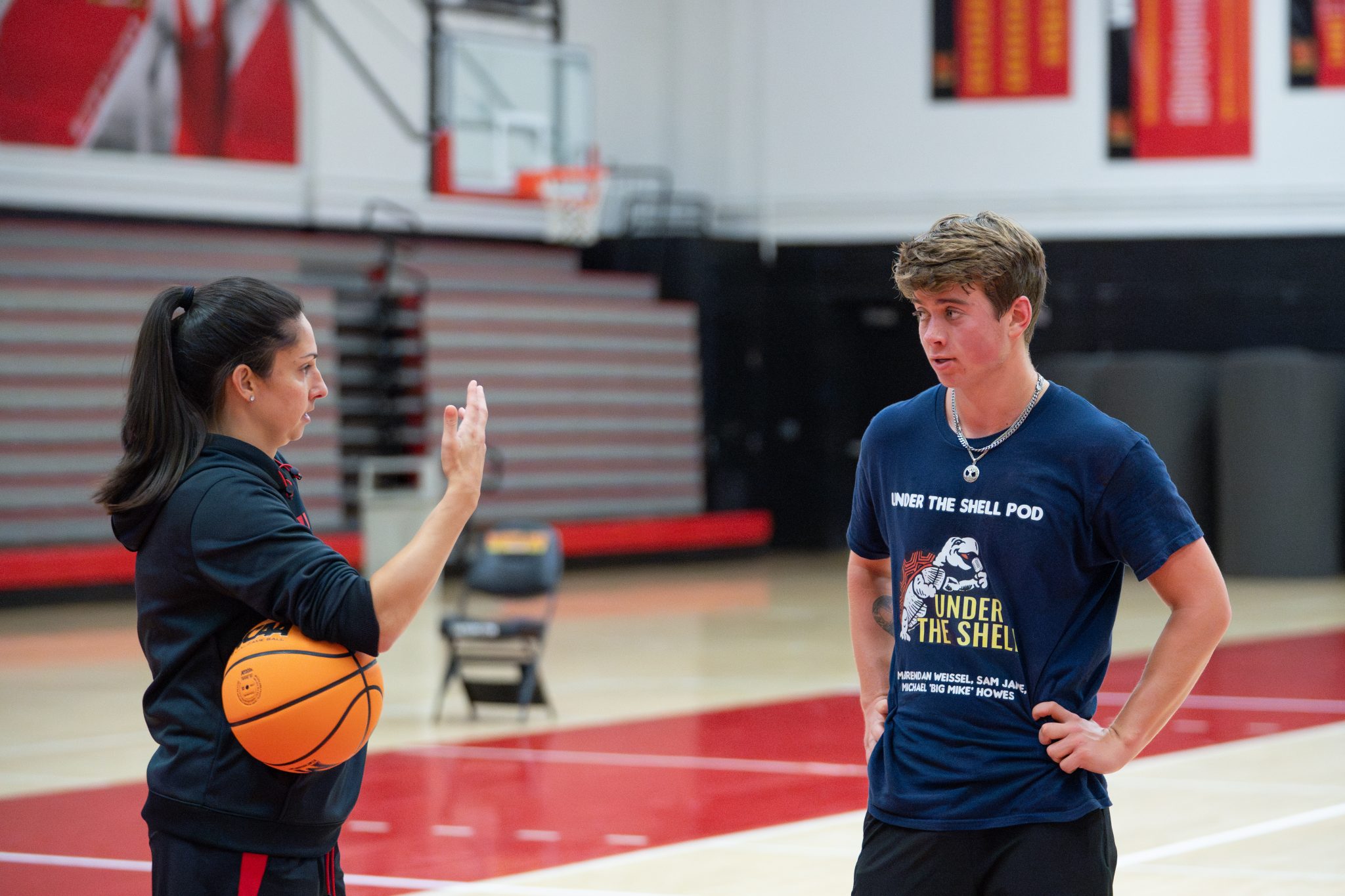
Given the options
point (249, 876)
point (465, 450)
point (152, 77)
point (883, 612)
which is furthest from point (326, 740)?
point (152, 77)

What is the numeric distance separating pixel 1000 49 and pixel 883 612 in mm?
16066

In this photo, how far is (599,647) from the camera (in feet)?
36.1

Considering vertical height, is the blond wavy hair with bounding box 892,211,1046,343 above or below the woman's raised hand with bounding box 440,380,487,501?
above

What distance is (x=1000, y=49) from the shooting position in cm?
1800

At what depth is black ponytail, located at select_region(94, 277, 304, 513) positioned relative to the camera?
2463 mm

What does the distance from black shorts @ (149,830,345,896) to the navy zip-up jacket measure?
2 cm

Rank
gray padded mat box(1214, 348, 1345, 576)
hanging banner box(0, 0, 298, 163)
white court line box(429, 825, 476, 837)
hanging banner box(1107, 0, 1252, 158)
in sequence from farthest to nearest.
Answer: hanging banner box(1107, 0, 1252, 158)
gray padded mat box(1214, 348, 1345, 576)
hanging banner box(0, 0, 298, 163)
white court line box(429, 825, 476, 837)

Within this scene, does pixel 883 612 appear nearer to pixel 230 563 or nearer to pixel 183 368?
pixel 230 563

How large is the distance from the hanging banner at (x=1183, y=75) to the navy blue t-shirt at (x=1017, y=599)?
1579 centimetres

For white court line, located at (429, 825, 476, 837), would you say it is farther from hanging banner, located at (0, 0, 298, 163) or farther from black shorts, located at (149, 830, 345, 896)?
hanging banner, located at (0, 0, 298, 163)

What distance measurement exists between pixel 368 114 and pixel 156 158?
94.2 inches

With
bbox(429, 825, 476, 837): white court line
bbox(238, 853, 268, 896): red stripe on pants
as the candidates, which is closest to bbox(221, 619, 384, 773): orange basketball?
bbox(238, 853, 268, 896): red stripe on pants

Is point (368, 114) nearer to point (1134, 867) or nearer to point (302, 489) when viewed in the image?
point (302, 489)

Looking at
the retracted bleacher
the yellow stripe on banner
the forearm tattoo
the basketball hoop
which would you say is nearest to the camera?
the forearm tattoo
